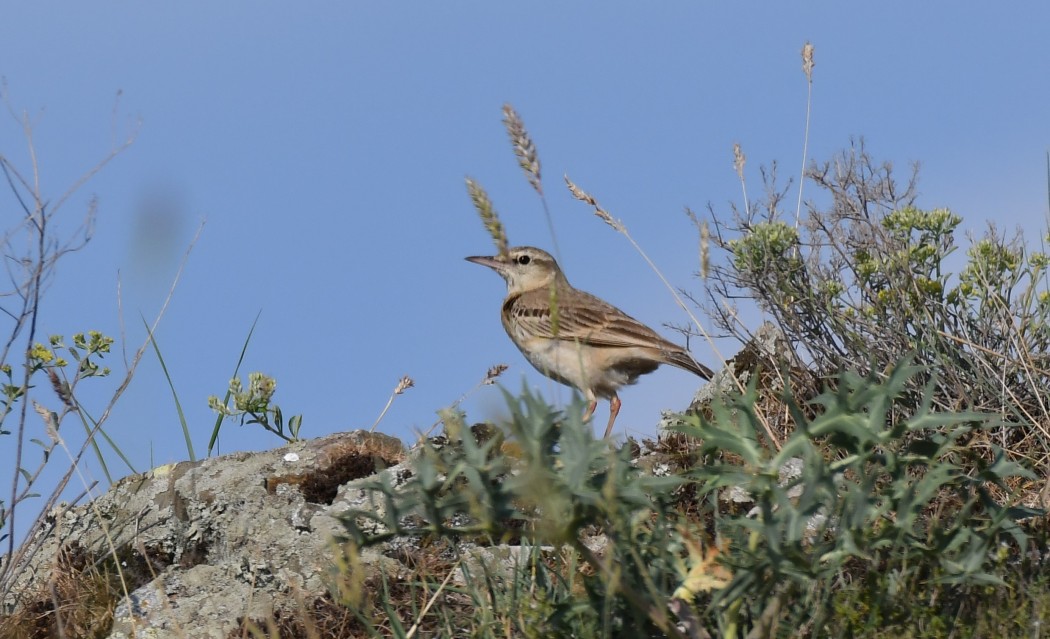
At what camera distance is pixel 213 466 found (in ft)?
20.2

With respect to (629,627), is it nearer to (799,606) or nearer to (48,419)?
(799,606)

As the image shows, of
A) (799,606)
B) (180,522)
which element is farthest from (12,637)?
(799,606)

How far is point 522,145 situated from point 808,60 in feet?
13.1

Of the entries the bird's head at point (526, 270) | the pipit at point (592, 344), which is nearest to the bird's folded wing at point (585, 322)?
the pipit at point (592, 344)

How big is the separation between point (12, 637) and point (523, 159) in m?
3.57

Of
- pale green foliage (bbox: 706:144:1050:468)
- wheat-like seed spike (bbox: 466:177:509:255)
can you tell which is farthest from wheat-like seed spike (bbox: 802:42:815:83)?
wheat-like seed spike (bbox: 466:177:509:255)

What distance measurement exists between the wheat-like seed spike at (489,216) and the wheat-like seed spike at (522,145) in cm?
Result: 43

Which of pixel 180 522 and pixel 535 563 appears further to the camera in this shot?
pixel 180 522

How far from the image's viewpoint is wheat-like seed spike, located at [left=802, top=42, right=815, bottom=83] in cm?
715

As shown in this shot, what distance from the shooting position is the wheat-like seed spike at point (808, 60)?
7.15 m

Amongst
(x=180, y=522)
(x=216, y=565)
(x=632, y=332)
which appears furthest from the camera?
(x=632, y=332)

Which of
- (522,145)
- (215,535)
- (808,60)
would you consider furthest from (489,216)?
(808,60)

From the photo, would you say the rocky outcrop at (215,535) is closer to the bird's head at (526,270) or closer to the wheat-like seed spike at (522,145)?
the wheat-like seed spike at (522,145)

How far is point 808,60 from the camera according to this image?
7.20 meters
